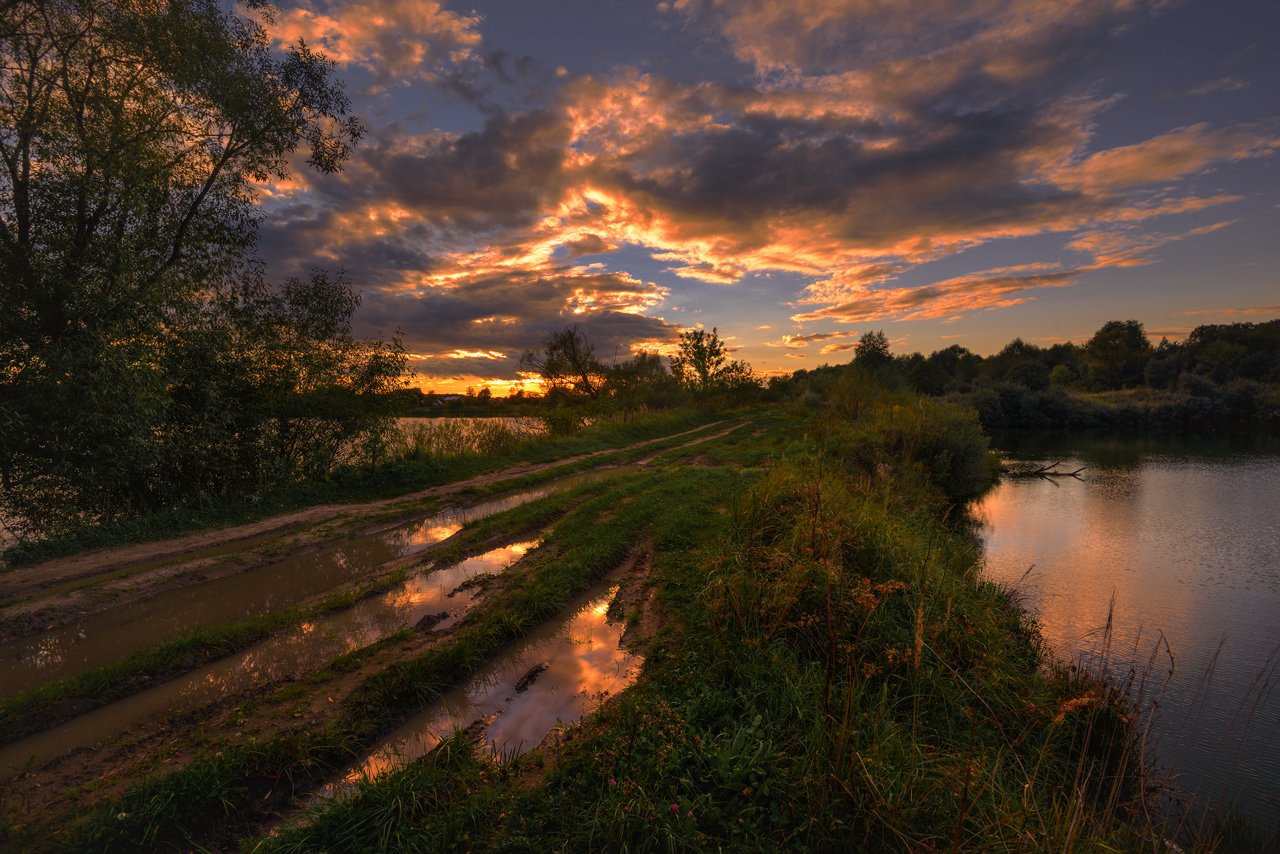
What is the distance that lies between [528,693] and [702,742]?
6.74ft

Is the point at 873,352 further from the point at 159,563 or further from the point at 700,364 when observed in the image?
the point at 159,563

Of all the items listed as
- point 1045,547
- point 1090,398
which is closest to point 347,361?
point 1045,547

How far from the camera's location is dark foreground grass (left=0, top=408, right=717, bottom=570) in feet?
27.8

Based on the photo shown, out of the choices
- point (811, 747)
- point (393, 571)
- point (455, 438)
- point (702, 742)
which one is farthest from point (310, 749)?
point (455, 438)

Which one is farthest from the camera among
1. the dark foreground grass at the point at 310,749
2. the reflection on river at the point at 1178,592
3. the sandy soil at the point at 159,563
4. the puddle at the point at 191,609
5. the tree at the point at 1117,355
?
the tree at the point at 1117,355

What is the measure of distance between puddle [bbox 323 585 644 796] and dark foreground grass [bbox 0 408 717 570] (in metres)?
8.48

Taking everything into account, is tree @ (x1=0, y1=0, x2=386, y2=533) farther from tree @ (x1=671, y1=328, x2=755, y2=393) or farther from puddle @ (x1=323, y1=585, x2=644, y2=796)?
tree @ (x1=671, y1=328, x2=755, y2=393)

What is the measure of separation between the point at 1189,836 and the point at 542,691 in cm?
525

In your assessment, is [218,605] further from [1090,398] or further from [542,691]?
[1090,398]

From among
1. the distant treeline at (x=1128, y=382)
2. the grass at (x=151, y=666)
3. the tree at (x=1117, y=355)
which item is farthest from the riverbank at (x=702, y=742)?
the tree at (x=1117, y=355)

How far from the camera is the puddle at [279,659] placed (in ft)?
13.3

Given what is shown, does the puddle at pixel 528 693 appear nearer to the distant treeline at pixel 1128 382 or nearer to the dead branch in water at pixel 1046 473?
the dead branch in water at pixel 1046 473

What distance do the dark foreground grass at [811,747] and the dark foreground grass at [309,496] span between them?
9.26 meters

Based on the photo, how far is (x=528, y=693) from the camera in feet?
15.7
